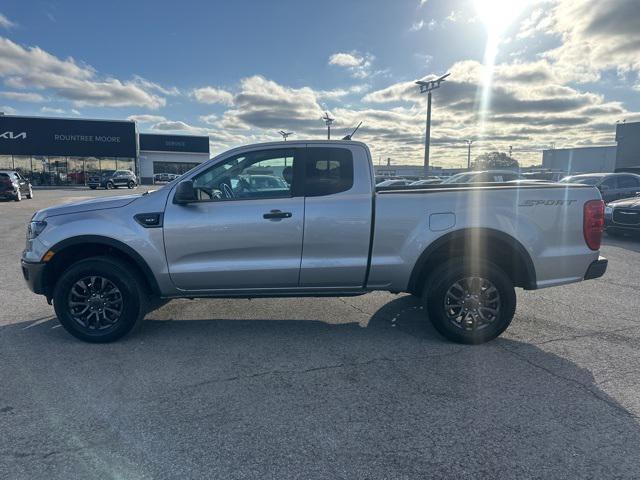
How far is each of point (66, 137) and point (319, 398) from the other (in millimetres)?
49604

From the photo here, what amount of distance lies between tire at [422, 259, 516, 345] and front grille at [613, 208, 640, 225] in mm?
8809

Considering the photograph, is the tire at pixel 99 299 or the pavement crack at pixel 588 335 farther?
the pavement crack at pixel 588 335

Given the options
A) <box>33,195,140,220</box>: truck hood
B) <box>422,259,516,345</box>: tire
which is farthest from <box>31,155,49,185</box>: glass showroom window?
<box>422,259,516,345</box>: tire

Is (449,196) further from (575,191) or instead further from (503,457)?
(503,457)

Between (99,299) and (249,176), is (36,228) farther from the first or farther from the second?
(249,176)

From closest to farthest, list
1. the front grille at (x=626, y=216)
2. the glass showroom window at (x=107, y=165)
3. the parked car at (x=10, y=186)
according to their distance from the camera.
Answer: the front grille at (x=626, y=216), the parked car at (x=10, y=186), the glass showroom window at (x=107, y=165)

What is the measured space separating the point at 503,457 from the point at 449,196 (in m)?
2.35

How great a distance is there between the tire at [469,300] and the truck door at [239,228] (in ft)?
4.63

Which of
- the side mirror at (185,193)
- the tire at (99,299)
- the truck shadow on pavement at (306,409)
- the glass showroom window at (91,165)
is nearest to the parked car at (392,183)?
the truck shadow on pavement at (306,409)

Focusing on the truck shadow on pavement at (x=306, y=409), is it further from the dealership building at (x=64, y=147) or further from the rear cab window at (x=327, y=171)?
the dealership building at (x=64, y=147)

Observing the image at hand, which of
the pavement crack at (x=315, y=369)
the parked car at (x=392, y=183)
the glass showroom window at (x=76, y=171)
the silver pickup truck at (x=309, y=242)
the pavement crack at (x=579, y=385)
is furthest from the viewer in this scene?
the glass showroom window at (x=76, y=171)

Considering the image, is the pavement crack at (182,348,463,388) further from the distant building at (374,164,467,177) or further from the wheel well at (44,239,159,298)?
the distant building at (374,164,467,177)

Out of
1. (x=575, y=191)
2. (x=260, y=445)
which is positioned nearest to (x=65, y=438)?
(x=260, y=445)

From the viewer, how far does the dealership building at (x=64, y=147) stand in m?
41.9
